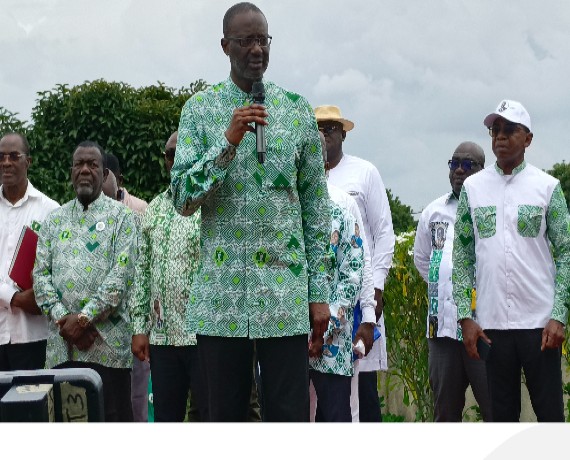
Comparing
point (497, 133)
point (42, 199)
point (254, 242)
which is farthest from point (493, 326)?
point (42, 199)

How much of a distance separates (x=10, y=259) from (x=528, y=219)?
11.3 feet

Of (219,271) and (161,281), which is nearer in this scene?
(219,271)

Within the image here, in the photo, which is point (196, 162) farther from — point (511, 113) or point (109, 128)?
point (109, 128)

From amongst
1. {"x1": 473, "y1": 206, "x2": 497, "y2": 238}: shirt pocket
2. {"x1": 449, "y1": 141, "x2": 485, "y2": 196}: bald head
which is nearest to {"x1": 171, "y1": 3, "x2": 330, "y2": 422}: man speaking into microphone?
{"x1": 473, "y1": 206, "x2": 497, "y2": 238}: shirt pocket

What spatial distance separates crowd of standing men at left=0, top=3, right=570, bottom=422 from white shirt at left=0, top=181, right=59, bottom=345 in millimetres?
13

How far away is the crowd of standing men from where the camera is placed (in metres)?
4.26

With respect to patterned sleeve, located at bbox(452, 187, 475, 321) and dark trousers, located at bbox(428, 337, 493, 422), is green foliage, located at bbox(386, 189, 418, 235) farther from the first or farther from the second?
patterned sleeve, located at bbox(452, 187, 475, 321)

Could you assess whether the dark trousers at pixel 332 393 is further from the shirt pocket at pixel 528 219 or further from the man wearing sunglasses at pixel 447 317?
the man wearing sunglasses at pixel 447 317

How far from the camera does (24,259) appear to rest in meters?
7.38

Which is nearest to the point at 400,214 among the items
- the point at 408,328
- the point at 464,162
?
the point at 408,328

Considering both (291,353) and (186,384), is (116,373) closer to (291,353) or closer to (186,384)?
(186,384)

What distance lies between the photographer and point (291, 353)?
14.1ft

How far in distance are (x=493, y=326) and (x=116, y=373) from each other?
8.22ft

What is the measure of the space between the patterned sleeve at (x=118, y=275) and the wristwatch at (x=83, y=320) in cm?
2
